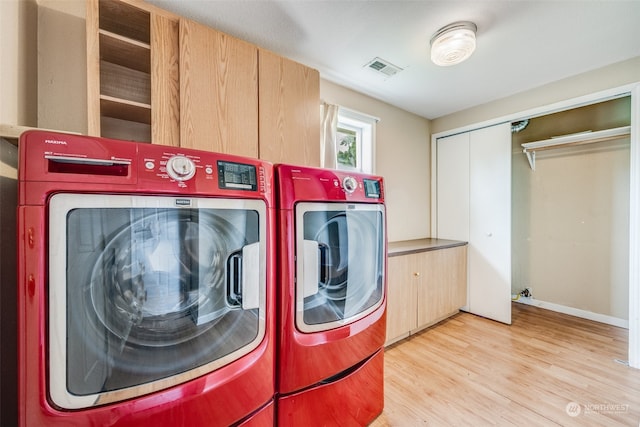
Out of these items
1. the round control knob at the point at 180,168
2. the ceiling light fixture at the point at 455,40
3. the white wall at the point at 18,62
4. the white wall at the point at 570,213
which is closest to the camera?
the round control knob at the point at 180,168

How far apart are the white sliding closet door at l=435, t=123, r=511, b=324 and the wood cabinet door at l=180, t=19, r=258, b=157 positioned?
2618mm

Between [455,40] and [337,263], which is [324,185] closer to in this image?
[337,263]

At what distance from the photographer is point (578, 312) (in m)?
2.84

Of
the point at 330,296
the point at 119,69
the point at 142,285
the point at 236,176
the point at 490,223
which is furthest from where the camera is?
the point at 490,223

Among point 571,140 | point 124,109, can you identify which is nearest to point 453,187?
point 571,140

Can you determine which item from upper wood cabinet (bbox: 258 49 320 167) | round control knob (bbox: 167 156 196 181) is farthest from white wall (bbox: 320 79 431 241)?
round control knob (bbox: 167 156 196 181)

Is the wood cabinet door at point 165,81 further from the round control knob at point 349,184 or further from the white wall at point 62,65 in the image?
the round control knob at point 349,184

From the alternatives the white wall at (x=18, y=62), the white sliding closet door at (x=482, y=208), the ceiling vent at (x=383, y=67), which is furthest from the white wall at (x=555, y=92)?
the white wall at (x=18, y=62)

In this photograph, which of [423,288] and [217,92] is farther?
[423,288]

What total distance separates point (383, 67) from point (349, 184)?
1.46 meters

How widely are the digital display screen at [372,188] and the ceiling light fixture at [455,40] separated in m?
1.11

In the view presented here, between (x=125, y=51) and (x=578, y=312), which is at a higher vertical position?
(x=125, y=51)

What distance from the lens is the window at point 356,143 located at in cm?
258

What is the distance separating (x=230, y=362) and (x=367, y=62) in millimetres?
2222
